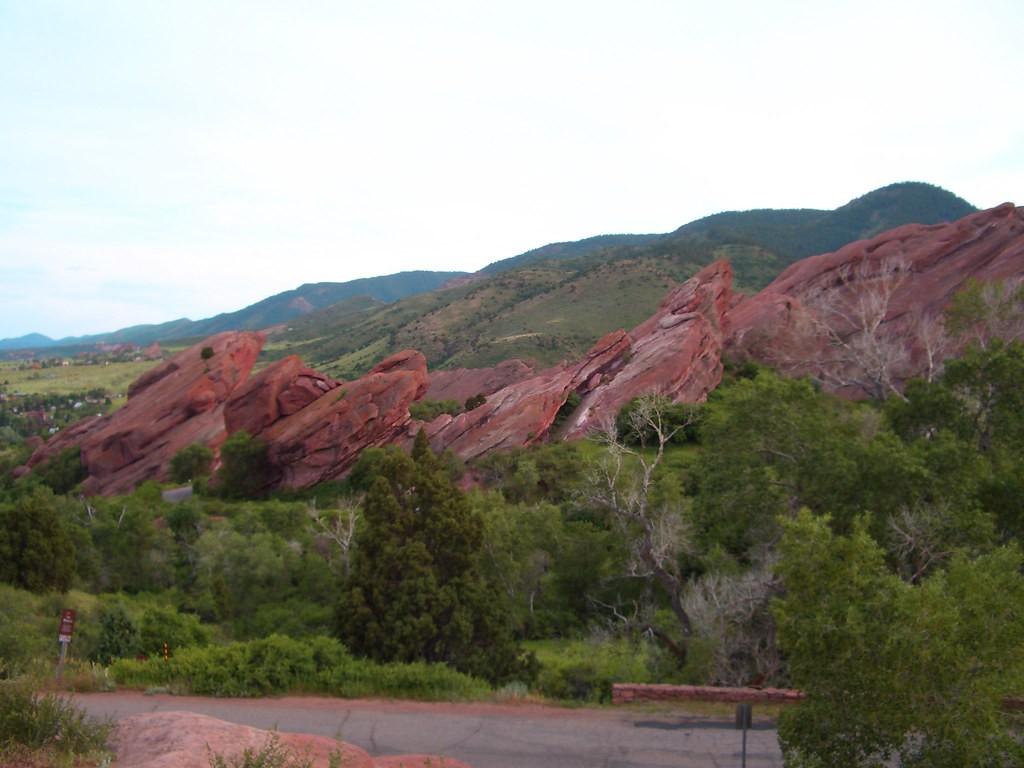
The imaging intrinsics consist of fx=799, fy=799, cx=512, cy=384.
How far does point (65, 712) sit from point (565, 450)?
30.3 meters

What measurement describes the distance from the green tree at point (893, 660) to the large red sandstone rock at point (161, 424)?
1867 inches

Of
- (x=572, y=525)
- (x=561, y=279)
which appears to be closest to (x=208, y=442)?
(x=572, y=525)

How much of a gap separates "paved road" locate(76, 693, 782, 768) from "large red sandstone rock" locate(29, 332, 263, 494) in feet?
136

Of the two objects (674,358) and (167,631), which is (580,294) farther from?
(167,631)

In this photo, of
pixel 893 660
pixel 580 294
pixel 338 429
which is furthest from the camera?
pixel 580 294

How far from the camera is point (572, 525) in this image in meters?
24.1

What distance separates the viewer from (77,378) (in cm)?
16675

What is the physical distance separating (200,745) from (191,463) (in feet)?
143

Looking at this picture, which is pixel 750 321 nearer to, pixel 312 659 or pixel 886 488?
pixel 886 488

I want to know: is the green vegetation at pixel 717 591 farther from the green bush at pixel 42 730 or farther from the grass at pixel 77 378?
the grass at pixel 77 378

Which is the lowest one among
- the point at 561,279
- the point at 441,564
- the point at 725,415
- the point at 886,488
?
the point at 441,564

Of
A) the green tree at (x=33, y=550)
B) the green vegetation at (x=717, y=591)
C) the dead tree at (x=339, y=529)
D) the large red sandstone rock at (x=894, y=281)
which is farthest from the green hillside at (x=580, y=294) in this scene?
the green vegetation at (x=717, y=591)

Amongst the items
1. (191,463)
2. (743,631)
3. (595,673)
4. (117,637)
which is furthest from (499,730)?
(191,463)

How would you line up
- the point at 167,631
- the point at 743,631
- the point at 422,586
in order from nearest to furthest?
the point at 743,631
the point at 422,586
the point at 167,631
